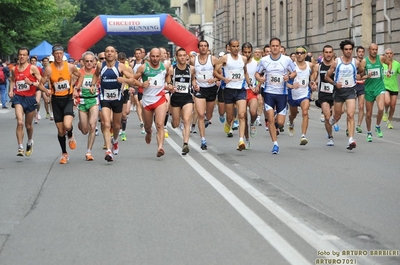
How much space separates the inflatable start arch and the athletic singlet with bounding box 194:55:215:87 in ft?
80.4

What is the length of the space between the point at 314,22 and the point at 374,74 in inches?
1127

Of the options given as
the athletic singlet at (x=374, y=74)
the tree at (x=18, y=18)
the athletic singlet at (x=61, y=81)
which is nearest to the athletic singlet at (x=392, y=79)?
the athletic singlet at (x=374, y=74)

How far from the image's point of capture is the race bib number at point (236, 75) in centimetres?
1634

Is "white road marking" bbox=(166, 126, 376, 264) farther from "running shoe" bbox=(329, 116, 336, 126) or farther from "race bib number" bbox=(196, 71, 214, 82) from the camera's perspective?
"running shoe" bbox=(329, 116, 336, 126)

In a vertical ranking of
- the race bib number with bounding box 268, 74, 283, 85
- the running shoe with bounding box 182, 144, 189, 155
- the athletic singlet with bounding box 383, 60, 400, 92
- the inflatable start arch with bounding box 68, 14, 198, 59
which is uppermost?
the inflatable start arch with bounding box 68, 14, 198, 59

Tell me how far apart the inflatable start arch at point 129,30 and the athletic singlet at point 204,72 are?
2449 cm

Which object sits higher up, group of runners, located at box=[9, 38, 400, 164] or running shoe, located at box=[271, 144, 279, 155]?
group of runners, located at box=[9, 38, 400, 164]

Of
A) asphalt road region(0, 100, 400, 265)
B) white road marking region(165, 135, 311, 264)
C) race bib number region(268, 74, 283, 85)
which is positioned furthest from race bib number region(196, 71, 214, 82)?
white road marking region(165, 135, 311, 264)

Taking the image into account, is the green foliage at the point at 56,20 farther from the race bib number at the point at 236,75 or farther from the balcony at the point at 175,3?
the race bib number at the point at 236,75

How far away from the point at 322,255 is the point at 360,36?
111 feet

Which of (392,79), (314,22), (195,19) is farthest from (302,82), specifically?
(195,19)

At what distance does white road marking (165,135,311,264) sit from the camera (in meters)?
7.05

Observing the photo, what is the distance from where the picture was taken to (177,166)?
45.9ft

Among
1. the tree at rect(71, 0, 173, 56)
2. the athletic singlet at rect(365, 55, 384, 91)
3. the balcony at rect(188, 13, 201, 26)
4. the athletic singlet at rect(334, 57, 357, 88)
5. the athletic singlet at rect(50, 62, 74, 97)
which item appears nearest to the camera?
the athletic singlet at rect(50, 62, 74, 97)
